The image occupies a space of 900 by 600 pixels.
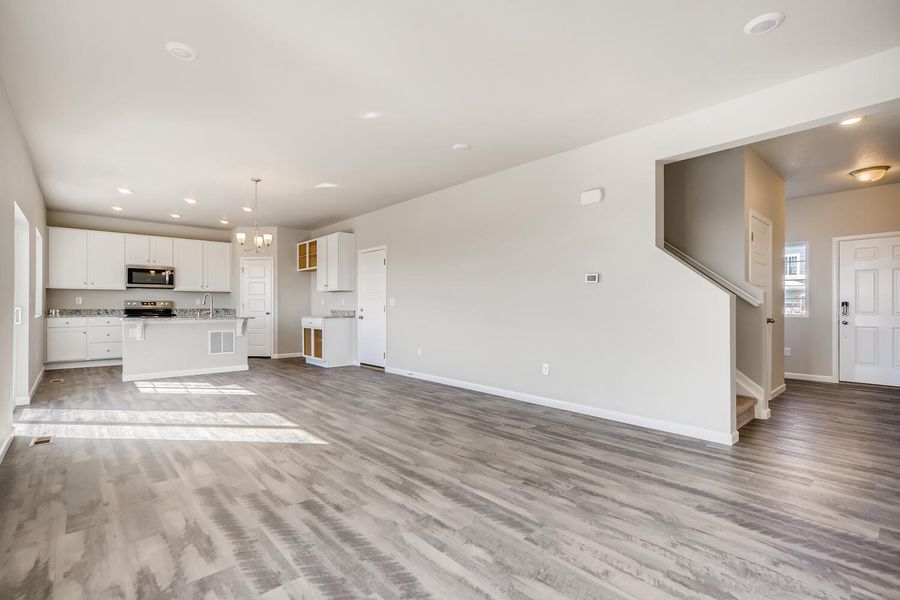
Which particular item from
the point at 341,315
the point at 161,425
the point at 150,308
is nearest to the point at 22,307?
the point at 161,425

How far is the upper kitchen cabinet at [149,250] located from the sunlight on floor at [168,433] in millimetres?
4988

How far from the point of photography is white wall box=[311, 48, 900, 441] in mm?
3603

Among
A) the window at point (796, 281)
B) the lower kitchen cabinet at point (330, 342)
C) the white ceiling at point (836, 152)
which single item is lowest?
the lower kitchen cabinet at point (330, 342)

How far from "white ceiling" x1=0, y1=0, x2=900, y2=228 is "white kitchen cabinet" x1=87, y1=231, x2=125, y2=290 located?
11.2 feet

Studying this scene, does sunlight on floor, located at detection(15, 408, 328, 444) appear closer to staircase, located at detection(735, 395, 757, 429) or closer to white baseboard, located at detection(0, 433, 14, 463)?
white baseboard, located at detection(0, 433, 14, 463)

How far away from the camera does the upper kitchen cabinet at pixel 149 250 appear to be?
8336 mm

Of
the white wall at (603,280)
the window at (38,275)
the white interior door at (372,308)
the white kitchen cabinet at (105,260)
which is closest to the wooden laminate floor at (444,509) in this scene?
the white wall at (603,280)

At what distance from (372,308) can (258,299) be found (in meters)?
3.19

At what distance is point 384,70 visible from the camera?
312cm

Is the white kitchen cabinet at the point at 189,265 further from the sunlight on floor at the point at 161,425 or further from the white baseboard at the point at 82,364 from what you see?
the sunlight on floor at the point at 161,425

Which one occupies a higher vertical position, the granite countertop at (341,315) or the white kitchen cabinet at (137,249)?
the white kitchen cabinet at (137,249)

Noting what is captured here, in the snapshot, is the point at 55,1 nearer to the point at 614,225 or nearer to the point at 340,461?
the point at 340,461

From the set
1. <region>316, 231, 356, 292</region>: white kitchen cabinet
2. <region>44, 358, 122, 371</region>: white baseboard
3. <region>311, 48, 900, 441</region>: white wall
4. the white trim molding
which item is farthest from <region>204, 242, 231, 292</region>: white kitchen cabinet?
the white trim molding

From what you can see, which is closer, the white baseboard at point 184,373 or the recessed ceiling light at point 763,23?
the recessed ceiling light at point 763,23
